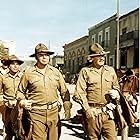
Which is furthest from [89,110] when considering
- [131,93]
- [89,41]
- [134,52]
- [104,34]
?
[89,41]

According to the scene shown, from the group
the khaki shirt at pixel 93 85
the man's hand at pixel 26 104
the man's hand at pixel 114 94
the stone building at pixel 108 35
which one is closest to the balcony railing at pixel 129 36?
the stone building at pixel 108 35

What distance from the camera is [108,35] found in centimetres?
4725

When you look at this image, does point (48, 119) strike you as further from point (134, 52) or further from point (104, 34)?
point (104, 34)

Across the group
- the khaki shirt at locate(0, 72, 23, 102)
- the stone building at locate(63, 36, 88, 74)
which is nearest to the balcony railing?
the stone building at locate(63, 36, 88, 74)

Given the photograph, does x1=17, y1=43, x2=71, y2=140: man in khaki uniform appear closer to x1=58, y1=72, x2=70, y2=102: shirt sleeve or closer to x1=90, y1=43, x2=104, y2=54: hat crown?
x1=58, y1=72, x2=70, y2=102: shirt sleeve

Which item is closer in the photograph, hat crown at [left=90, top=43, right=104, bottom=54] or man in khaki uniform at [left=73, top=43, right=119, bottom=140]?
man in khaki uniform at [left=73, top=43, right=119, bottom=140]

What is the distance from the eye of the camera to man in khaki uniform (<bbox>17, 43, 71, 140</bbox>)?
590cm

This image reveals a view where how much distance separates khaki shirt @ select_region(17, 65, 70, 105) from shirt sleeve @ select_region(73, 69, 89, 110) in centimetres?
14

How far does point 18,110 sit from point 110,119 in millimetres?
1289

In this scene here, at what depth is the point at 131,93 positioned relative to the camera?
9.34 meters

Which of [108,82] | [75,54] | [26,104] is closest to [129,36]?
[75,54]

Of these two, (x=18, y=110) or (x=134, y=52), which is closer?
(x=18, y=110)

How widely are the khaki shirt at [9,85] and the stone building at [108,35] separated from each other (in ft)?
122

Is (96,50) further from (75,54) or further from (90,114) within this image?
(75,54)
